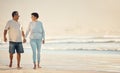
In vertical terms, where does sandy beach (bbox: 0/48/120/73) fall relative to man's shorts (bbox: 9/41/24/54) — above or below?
below

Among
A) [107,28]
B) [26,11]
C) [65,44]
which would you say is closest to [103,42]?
[107,28]

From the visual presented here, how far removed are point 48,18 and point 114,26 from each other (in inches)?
84.0

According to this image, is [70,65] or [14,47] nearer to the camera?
[14,47]

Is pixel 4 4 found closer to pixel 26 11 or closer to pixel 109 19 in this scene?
pixel 26 11

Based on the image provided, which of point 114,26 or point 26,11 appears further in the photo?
point 26,11

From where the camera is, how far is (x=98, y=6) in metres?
11.6

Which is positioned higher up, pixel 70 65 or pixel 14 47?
pixel 14 47

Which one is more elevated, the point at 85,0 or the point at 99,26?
the point at 85,0

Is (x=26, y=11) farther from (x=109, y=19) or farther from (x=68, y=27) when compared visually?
(x=109, y=19)

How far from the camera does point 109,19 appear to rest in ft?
37.8

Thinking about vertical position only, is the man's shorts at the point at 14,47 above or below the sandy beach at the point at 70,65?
A: above

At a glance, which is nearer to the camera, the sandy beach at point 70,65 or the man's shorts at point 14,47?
the sandy beach at point 70,65

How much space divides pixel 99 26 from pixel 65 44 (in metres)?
1.18

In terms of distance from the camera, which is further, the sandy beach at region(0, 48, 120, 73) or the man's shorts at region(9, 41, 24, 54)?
the man's shorts at region(9, 41, 24, 54)
